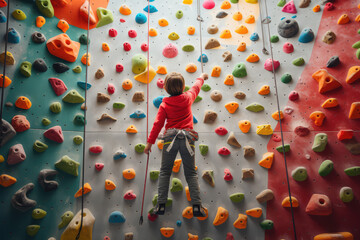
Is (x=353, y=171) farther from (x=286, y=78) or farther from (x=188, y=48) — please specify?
(x=188, y=48)

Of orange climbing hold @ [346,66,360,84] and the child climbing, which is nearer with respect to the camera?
the child climbing

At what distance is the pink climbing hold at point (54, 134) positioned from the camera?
2326 millimetres

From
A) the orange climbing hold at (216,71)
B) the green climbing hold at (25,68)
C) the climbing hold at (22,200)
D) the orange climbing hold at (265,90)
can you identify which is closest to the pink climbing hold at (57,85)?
the green climbing hold at (25,68)

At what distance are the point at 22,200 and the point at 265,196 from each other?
238cm

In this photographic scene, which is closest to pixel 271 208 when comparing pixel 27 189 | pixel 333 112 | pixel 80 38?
pixel 333 112

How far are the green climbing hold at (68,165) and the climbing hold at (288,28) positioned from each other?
9.33 feet

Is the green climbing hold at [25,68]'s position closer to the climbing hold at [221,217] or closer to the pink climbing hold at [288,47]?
the climbing hold at [221,217]

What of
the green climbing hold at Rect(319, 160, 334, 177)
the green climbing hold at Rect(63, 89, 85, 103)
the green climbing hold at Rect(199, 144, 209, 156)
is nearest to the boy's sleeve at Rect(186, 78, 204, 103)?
the green climbing hold at Rect(199, 144, 209, 156)

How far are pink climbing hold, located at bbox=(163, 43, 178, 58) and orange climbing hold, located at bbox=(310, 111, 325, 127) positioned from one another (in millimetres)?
1720

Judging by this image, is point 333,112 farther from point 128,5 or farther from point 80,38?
point 80,38

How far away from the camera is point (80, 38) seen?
2.71 m

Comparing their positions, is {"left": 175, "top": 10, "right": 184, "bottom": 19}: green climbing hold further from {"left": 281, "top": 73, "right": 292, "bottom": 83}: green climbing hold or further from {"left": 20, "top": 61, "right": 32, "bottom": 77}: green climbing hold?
{"left": 20, "top": 61, "right": 32, "bottom": 77}: green climbing hold

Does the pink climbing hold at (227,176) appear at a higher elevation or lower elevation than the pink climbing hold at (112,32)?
lower

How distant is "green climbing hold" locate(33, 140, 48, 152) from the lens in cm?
225
